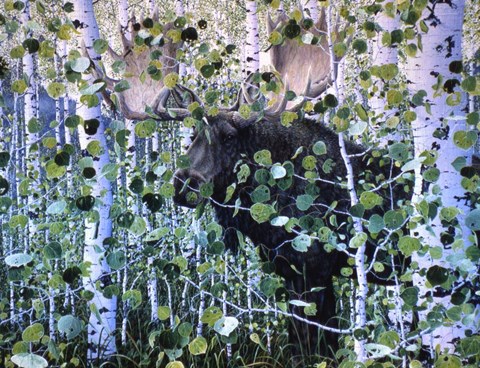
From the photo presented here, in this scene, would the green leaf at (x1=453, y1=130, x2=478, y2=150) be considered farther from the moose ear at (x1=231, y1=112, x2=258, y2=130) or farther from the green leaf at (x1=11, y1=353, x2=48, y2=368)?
the moose ear at (x1=231, y1=112, x2=258, y2=130)

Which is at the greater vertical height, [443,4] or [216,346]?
[443,4]

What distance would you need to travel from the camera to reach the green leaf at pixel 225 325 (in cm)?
214

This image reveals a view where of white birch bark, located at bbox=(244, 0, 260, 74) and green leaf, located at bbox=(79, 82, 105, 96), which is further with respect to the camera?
white birch bark, located at bbox=(244, 0, 260, 74)

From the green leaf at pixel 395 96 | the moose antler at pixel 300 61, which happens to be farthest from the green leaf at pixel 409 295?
the moose antler at pixel 300 61

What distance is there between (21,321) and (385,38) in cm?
383

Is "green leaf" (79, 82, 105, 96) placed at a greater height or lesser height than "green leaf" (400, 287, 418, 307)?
greater

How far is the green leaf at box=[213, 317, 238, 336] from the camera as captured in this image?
2137mm

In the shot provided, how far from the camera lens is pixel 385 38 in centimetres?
245

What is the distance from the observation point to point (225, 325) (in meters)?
2.18

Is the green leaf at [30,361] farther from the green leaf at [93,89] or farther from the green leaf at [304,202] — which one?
the green leaf at [304,202]

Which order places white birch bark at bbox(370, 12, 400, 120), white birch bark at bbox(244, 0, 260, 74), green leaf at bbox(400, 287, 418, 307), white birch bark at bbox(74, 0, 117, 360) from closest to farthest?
green leaf at bbox(400, 287, 418, 307)
white birch bark at bbox(370, 12, 400, 120)
white birch bark at bbox(74, 0, 117, 360)
white birch bark at bbox(244, 0, 260, 74)

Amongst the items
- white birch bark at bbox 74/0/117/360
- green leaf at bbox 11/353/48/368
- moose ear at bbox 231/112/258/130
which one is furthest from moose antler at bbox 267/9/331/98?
green leaf at bbox 11/353/48/368

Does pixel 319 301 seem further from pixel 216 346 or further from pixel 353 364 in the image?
pixel 353 364

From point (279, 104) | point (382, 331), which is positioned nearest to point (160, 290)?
point (279, 104)
